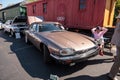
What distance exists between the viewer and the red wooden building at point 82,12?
739 cm

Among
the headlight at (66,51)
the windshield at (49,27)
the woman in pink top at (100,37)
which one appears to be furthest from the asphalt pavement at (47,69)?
the windshield at (49,27)

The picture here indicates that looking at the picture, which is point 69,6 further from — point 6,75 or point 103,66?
point 6,75

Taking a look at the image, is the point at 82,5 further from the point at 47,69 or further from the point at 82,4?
the point at 47,69

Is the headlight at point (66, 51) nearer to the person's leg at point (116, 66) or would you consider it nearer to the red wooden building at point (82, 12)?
the person's leg at point (116, 66)

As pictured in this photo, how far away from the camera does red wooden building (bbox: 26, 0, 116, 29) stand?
7.39m

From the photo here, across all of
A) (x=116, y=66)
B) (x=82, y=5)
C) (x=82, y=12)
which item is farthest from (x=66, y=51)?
(x=82, y=5)

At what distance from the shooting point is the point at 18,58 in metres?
5.68

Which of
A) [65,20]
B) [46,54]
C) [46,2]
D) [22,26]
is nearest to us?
[46,54]

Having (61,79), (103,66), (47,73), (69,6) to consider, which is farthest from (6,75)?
(69,6)

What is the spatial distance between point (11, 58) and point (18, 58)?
26 cm

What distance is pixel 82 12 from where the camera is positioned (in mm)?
8328

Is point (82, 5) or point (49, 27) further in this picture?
point (82, 5)

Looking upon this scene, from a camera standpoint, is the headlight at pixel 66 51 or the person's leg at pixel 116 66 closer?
the person's leg at pixel 116 66

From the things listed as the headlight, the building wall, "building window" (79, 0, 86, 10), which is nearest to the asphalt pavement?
the headlight
